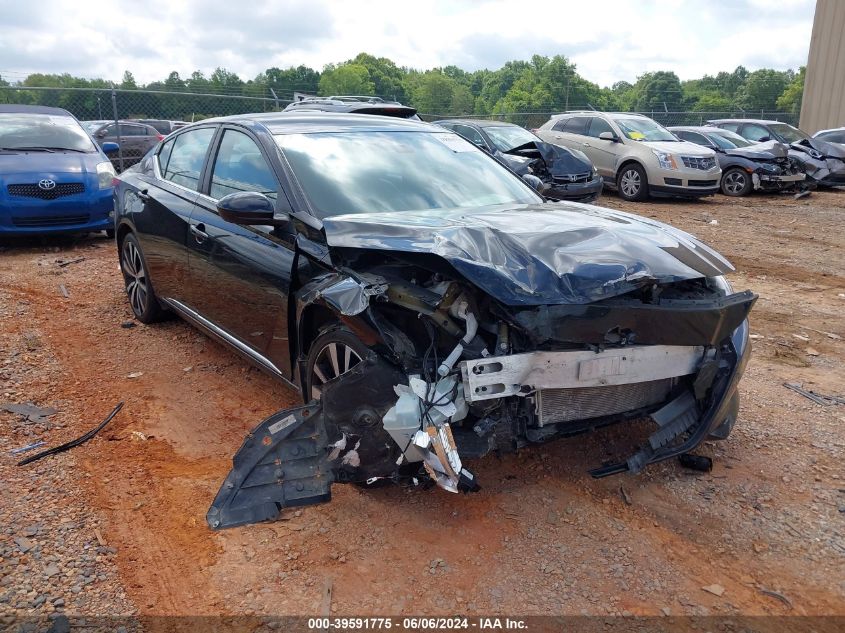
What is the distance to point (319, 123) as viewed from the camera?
14.3 ft

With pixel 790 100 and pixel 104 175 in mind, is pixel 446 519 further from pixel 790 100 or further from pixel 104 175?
pixel 790 100

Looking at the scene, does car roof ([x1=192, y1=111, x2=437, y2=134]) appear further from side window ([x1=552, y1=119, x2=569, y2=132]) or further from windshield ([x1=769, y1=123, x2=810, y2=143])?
windshield ([x1=769, y1=123, x2=810, y2=143])

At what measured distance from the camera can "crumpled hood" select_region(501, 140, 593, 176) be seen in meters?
11.7

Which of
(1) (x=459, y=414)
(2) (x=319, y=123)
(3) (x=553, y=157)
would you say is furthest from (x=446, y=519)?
(3) (x=553, y=157)

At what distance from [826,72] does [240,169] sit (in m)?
30.0

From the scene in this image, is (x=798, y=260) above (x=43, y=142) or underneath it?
underneath

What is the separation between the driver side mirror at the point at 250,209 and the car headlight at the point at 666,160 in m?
11.5

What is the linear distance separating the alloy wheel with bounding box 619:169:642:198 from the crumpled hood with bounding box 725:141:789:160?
9.15ft

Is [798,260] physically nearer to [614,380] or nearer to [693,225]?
[693,225]

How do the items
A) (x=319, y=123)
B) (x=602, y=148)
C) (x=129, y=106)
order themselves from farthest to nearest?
(x=129, y=106) → (x=602, y=148) → (x=319, y=123)

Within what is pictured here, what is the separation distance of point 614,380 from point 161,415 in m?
A: 2.74

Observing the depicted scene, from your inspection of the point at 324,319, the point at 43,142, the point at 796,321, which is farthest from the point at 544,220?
the point at 43,142

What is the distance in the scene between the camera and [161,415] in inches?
164

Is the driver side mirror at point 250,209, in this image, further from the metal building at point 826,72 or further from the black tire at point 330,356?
the metal building at point 826,72
